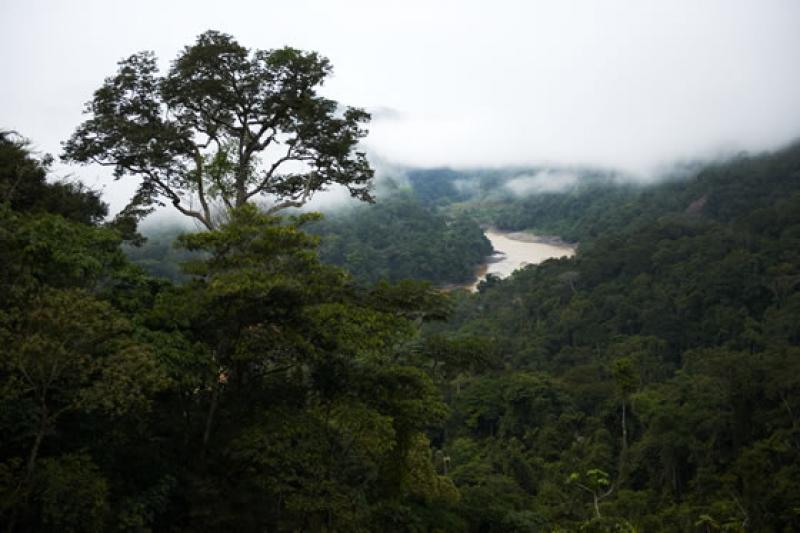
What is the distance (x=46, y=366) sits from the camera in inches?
249

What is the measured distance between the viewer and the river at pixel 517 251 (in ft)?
263

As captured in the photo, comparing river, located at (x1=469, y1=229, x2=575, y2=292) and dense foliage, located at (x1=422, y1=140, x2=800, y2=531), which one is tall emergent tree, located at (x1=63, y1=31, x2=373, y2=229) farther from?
river, located at (x1=469, y1=229, x2=575, y2=292)

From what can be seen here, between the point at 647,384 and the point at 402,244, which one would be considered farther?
the point at 402,244


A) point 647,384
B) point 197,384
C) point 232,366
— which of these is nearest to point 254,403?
point 232,366

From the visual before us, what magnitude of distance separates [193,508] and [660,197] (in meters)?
85.3

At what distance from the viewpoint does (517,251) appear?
303ft

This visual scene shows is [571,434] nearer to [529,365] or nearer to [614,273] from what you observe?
[529,365]

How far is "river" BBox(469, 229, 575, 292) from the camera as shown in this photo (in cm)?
8031

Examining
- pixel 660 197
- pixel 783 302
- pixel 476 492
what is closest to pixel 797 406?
pixel 476 492

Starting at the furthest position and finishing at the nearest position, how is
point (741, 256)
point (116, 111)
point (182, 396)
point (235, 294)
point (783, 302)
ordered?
1. point (741, 256)
2. point (783, 302)
3. point (116, 111)
4. point (182, 396)
5. point (235, 294)

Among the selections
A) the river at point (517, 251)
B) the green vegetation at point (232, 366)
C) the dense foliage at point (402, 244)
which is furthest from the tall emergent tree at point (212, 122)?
the river at point (517, 251)

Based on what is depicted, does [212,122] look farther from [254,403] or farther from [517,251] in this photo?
[517,251]

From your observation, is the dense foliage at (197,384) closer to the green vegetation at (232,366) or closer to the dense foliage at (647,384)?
the green vegetation at (232,366)

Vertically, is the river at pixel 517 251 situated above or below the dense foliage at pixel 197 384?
below
